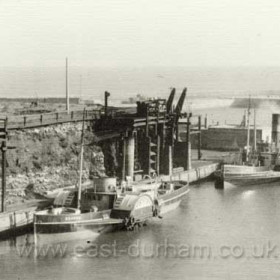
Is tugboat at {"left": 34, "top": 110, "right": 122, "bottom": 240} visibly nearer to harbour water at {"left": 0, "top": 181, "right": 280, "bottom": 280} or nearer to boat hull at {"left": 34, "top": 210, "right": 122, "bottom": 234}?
boat hull at {"left": 34, "top": 210, "right": 122, "bottom": 234}

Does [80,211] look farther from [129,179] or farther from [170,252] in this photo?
[129,179]

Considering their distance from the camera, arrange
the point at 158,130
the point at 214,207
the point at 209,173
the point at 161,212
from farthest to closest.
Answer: the point at 209,173
the point at 158,130
the point at 214,207
the point at 161,212

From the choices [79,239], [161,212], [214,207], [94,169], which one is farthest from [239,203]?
[79,239]

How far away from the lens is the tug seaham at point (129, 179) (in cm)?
3272

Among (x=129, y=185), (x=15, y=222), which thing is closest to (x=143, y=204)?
(x=129, y=185)

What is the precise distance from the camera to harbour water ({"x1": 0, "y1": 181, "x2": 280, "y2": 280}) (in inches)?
1070

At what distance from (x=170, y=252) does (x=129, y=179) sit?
32.0 ft

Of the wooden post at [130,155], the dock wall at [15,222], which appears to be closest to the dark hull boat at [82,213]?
the dock wall at [15,222]

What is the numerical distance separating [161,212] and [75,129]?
1045 centimetres

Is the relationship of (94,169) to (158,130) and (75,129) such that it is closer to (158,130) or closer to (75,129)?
(75,129)

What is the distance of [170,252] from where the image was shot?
100ft

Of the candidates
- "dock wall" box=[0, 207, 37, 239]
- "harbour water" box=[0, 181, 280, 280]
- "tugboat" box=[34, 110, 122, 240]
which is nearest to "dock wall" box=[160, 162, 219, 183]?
"harbour water" box=[0, 181, 280, 280]

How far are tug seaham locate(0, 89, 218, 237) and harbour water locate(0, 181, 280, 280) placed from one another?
90 centimetres

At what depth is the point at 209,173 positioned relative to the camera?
55.6 meters
